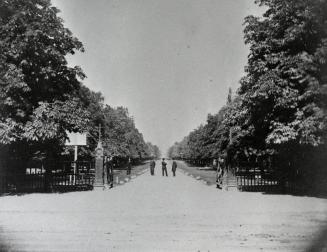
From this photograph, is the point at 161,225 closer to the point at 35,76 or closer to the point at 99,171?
the point at 35,76

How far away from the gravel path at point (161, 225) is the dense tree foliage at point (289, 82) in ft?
10.3

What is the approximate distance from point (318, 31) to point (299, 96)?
9.48ft

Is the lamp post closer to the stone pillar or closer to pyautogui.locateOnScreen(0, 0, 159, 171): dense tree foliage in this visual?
the stone pillar

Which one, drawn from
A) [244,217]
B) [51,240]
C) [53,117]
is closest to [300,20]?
[244,217]

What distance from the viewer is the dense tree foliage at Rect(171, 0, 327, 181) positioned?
56.1ft

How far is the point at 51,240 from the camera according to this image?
8.77 m

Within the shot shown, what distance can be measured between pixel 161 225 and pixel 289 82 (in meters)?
10.6

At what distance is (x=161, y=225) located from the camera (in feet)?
35.3

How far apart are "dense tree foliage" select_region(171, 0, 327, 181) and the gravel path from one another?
3.14 metres

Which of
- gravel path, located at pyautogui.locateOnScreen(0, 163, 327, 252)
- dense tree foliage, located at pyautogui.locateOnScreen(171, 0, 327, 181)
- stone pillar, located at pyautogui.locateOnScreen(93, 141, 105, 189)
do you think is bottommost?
gravel path, located at pyautogui.locateOnScreen(0, 163, 327, 252)

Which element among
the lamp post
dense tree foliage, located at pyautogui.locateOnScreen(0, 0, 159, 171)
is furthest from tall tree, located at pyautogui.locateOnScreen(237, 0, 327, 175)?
dense tree foliage, located at pyautogui.locateOnScreen(0, 0, 159, 171)

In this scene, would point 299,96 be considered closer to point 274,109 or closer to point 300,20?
point 274,109

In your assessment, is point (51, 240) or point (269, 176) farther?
point (269, 176)

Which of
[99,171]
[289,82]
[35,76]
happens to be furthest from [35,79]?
[289,82]
